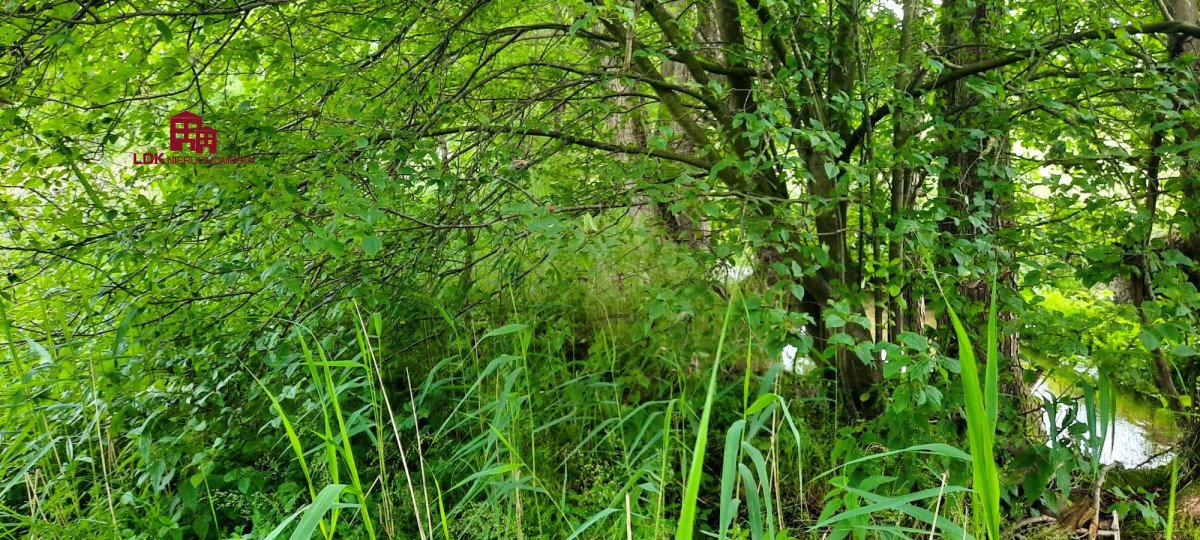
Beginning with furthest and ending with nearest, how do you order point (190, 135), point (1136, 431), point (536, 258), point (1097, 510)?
point (1136, 431) < point (536, 258) < point (1097, 510) < point (190, 135)

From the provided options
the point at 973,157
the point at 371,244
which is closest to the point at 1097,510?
the point at 973,157

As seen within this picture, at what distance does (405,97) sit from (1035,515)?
9.49 feet

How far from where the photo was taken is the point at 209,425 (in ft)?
8.63

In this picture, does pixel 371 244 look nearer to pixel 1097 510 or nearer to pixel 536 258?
pixel 536 258

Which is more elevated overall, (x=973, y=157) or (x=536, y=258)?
(x=973, y=157)

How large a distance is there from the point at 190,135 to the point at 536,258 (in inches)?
51.2

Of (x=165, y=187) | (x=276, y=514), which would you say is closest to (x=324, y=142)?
(x=165, y=187)

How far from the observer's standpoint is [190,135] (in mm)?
2627

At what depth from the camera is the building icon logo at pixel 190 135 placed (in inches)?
102

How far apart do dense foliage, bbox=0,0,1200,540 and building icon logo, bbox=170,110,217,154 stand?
0.06 metres

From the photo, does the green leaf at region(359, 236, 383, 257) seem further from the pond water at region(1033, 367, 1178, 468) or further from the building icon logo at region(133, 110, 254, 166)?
the pond water at region(1033, 367, 1178, 468)

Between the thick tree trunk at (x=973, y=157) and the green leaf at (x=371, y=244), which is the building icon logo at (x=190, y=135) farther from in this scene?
the thick tree trunk at (x=973, y=157)

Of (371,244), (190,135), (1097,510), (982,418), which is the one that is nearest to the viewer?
(982,418)

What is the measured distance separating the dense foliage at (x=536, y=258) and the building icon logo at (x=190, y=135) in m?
0.06
